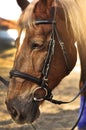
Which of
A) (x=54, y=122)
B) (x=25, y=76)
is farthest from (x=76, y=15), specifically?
(x=54, y=122)

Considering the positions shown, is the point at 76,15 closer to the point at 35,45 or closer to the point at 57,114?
the point at 35,45

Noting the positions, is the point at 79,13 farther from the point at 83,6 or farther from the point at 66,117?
the point at 66,117

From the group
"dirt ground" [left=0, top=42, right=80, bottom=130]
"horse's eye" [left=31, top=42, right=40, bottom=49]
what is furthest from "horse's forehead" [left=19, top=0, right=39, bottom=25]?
"dirt ground" [left=0, top=42, right=80, bottom=130]

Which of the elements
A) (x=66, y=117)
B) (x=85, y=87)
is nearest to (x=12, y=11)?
(x=66, y=117)

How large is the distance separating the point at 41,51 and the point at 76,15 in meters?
0.31

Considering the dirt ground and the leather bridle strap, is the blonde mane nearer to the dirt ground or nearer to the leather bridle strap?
the leather bridle strap

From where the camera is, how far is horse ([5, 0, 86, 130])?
2146mm

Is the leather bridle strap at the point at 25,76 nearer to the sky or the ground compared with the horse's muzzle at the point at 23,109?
nearer to the sky

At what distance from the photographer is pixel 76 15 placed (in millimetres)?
2234

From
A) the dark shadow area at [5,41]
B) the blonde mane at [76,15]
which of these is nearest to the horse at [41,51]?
the blonde mane at [76,15]

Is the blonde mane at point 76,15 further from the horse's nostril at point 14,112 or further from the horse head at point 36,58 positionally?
the horse's nostril at point 14,112

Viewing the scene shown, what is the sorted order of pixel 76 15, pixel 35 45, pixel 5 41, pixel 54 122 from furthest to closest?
pixel 5 41 < pixel 54 122 < pixel 76 15 < pixel 35 45

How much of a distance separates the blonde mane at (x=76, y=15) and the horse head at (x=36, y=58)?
33 millimetres

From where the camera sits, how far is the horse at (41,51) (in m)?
2.15
